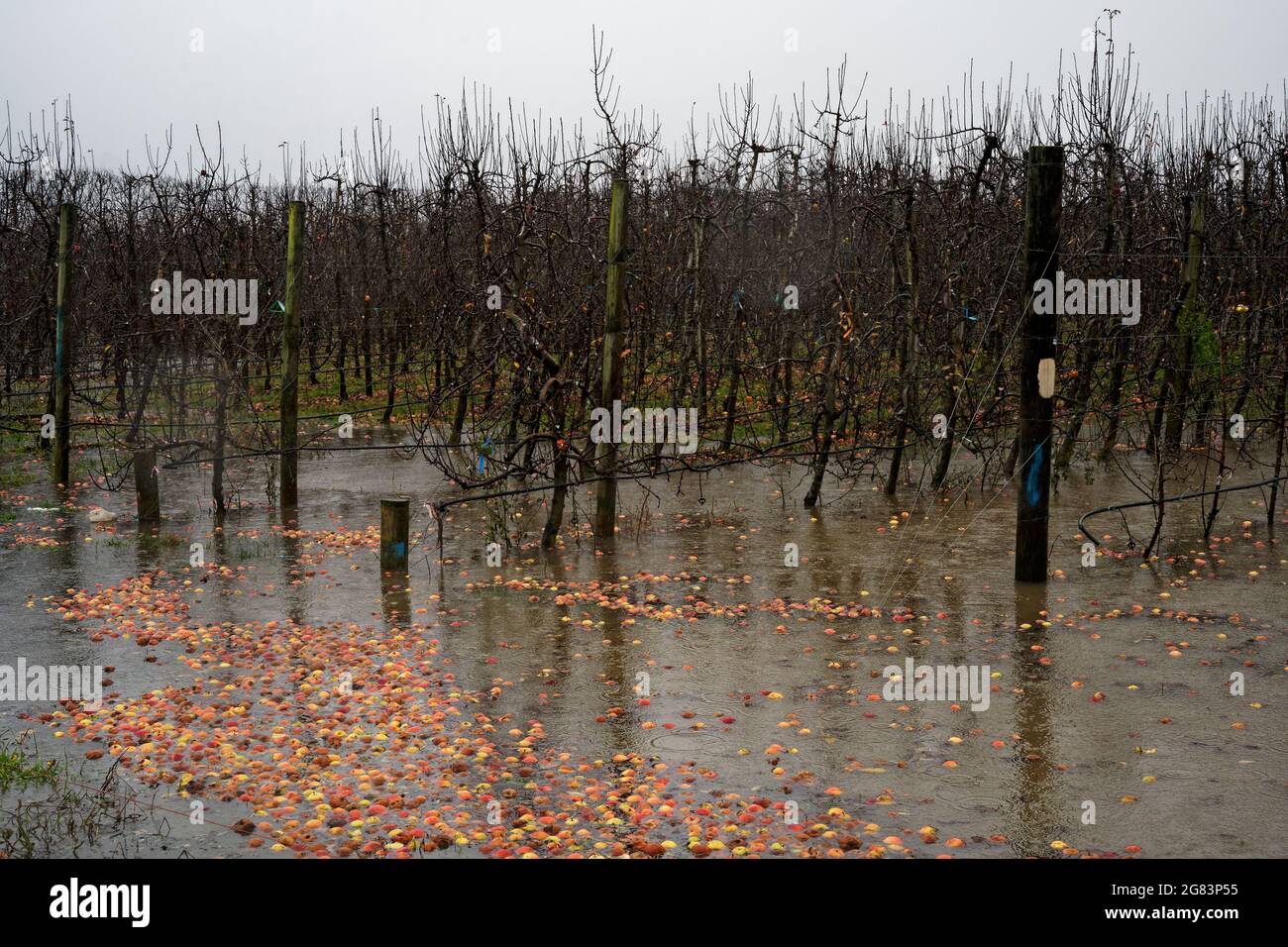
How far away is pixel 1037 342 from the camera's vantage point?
8.62 meters

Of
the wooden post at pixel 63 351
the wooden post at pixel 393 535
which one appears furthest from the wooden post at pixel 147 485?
the wooden post at pixel 393 535

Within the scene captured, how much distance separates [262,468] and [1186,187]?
535 inches

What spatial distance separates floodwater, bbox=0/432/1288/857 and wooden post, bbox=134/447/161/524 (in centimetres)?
24

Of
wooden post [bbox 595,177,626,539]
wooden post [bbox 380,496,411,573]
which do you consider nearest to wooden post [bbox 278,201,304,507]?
wooden post [bbox 380,496,411,573]

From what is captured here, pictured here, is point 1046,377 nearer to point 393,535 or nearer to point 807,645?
point 807,645

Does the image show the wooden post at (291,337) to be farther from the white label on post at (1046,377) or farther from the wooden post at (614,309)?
the white label on post at (1046,377)

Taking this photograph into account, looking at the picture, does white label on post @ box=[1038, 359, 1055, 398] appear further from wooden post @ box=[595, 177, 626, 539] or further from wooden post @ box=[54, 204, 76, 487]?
wooden post @ box=[54, 204, 76, 487]

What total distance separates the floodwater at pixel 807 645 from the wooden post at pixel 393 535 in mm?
187

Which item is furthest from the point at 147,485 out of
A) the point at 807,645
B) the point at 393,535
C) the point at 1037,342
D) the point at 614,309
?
the point at 1037,342

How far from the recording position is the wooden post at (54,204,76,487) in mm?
13914

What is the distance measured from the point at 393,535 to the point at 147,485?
141 inches

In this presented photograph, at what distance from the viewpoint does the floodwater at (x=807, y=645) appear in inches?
205

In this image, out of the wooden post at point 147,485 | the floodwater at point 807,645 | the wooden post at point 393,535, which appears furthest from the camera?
the wooden post at point 147,485

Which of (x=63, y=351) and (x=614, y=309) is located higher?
(x=614, y=309)
